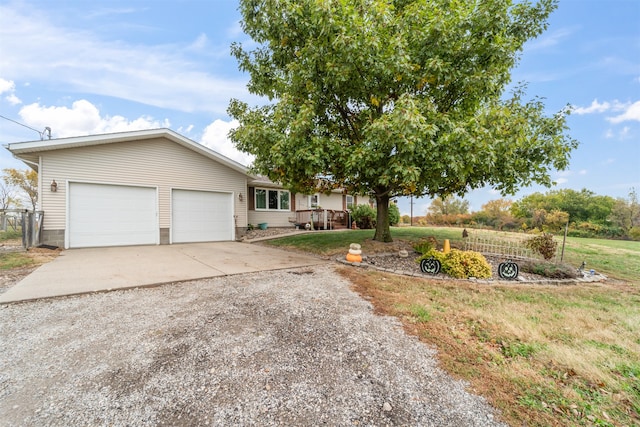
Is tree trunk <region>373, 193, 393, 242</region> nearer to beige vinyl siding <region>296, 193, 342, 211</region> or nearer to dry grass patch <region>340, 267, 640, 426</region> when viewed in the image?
dry grass patch <region>340, 267, 640, 426</region>

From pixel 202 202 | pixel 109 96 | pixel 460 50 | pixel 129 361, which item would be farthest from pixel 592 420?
pixel 109 96

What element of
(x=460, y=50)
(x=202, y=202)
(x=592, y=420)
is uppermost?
(x=460, y=50)

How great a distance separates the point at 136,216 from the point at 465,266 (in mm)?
11205

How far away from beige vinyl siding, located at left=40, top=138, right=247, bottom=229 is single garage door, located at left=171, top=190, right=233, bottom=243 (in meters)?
0.27

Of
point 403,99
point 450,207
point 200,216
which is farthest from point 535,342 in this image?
point 450,207

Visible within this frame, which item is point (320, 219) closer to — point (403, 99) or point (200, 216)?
point (200, 216)

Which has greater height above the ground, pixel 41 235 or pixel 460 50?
pixel 460 50

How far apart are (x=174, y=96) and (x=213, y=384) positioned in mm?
14075

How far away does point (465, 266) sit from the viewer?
19.0 ft

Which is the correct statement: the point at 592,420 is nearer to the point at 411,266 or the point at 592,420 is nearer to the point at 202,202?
the point at 411,266

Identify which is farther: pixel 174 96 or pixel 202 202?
pixel 174 96

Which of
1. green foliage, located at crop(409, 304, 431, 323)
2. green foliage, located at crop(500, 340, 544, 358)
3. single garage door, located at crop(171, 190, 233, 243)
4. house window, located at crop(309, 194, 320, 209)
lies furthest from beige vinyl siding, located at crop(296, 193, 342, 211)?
green foliage, located at crop(500, 340, 544, 358)

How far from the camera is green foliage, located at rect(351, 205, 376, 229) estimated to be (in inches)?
648

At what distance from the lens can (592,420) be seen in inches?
73.6
